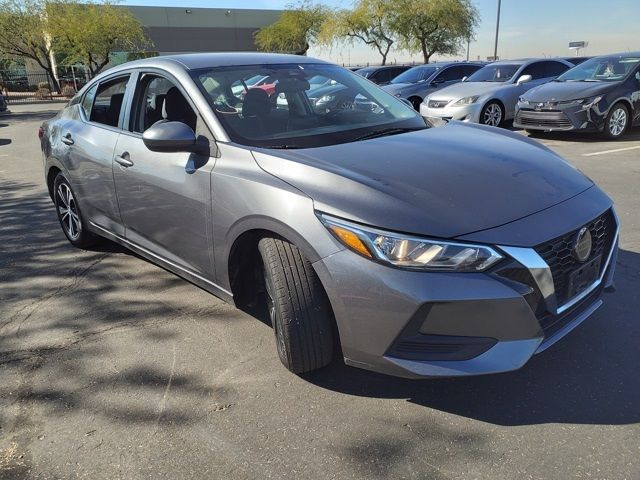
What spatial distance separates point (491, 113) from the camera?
11227mm

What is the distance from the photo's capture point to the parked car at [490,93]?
1091 centimetres

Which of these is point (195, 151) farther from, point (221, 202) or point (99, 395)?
point (99, 395)

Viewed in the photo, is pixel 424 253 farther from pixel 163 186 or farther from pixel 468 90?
pixel 468 90

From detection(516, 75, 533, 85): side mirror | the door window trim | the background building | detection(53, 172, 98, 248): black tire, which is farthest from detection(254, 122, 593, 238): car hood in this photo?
the background building

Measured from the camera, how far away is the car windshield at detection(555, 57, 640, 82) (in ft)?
33.1

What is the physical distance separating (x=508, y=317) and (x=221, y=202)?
5.04 feet

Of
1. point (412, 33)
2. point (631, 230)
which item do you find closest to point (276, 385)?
point (631, 230)

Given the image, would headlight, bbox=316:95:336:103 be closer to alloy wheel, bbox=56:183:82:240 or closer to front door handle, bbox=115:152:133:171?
front door handle, bbox=115:152:133:171

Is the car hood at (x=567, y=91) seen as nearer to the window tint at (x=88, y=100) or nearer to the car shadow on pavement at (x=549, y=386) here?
the car shadow on pavement at (x=549, y=386)

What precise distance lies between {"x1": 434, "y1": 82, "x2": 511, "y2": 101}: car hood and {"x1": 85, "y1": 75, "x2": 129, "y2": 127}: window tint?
324 inches

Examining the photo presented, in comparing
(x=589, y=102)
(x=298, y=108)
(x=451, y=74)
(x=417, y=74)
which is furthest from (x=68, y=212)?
(x=451, y=74)

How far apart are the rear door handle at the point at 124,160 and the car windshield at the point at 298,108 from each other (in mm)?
756

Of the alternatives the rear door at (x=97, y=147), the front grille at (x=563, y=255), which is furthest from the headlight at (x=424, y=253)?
the rear door at (x=97, y=147)

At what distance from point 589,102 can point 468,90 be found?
2.55m
